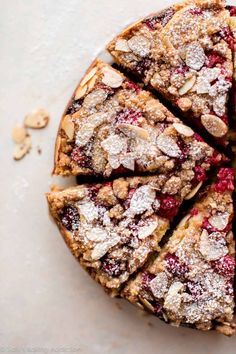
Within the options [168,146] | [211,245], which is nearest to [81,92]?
[168,146]

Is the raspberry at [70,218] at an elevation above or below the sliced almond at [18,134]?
below

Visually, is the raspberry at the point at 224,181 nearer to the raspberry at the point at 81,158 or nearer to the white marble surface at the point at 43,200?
the raspberry at the point at 81,158

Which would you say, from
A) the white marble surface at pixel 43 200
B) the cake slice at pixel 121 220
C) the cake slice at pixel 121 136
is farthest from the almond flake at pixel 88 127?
the white marble surface at pixel 43 200

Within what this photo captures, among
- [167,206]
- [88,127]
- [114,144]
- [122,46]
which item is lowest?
[167,206]

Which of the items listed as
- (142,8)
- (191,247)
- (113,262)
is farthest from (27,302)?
(142,8)

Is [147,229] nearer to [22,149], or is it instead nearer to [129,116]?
[129,116]

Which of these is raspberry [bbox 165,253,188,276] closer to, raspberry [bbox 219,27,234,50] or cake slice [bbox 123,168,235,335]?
cake slice [bbox 123,168,235,335]

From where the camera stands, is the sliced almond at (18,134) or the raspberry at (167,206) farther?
the sliced almond at (18,134)
